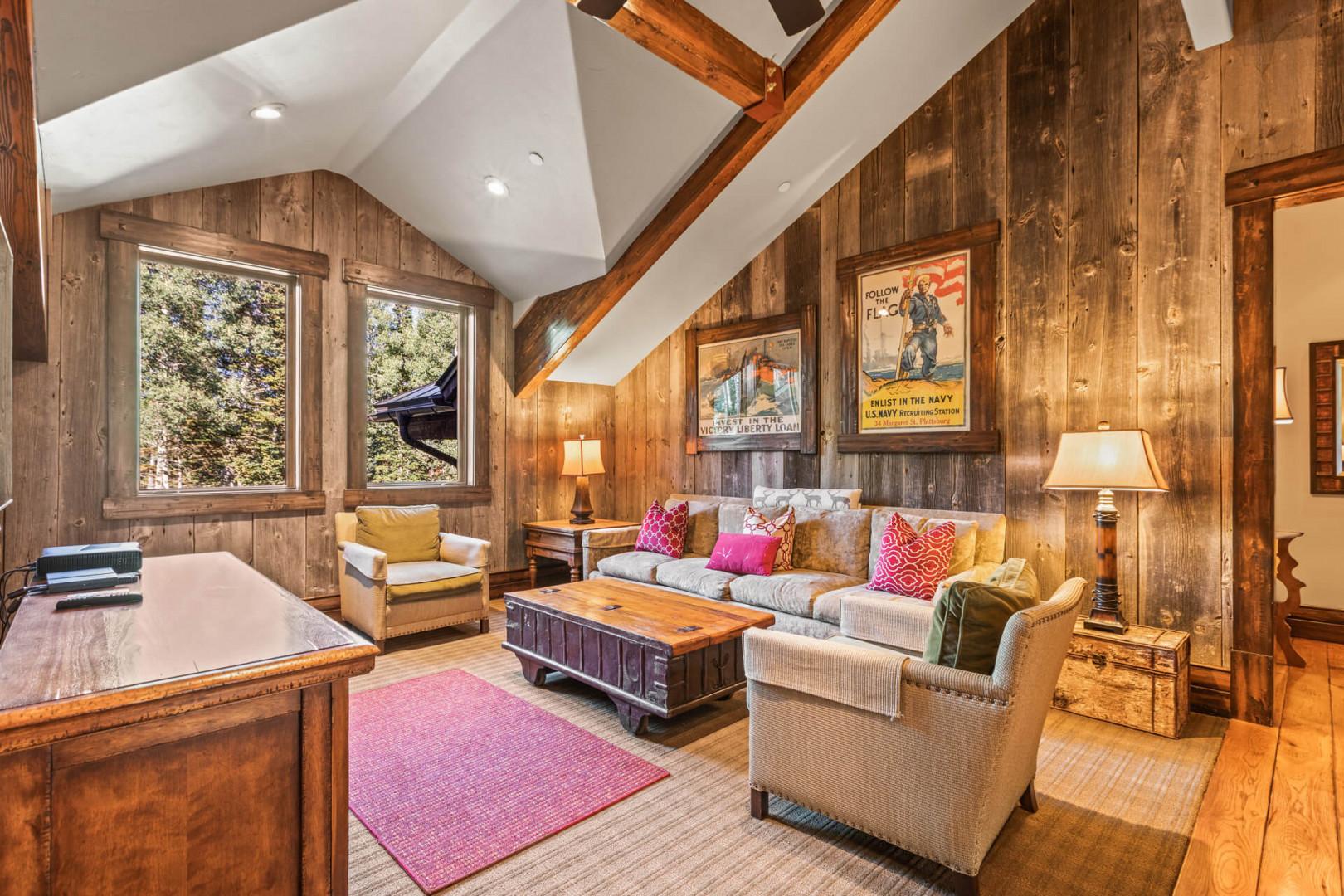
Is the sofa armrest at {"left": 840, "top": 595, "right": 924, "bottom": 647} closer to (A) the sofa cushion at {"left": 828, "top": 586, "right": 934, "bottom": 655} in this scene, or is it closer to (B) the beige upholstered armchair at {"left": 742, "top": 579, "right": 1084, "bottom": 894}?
(A) the sofa cushion at {"left": 828, "top": 586, "right": 934, "bottom": 655}

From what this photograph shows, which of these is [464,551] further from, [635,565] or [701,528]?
[701,528]

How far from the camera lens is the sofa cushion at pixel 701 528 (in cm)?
471

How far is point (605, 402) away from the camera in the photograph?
612cm

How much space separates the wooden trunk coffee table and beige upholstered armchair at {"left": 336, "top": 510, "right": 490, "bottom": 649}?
2.78ft

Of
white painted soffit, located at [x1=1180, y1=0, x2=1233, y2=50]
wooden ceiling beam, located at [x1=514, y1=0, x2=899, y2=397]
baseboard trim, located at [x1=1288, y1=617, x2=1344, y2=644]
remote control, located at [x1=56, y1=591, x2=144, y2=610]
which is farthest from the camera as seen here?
baseboard trim, located at [x1=1288, y1=617, x2=1344, y2=644]

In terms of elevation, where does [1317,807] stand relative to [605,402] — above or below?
below

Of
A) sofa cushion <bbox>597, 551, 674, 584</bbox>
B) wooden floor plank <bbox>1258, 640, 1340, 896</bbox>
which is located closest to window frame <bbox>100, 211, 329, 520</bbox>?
sofa cushion <bbox>597, 551, 674, 584</bbox>

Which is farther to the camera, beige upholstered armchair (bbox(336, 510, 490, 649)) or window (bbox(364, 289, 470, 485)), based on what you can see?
window (bbox(364, 289, 470, 485))

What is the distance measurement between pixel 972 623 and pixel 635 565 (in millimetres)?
2898

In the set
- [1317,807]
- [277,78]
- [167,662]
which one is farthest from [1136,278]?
[277,78]

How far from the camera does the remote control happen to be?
1646mm

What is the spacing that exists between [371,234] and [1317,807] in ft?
19.0

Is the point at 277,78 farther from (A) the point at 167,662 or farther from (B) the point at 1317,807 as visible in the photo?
(B) the point at 1317,807

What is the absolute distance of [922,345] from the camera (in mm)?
4020
